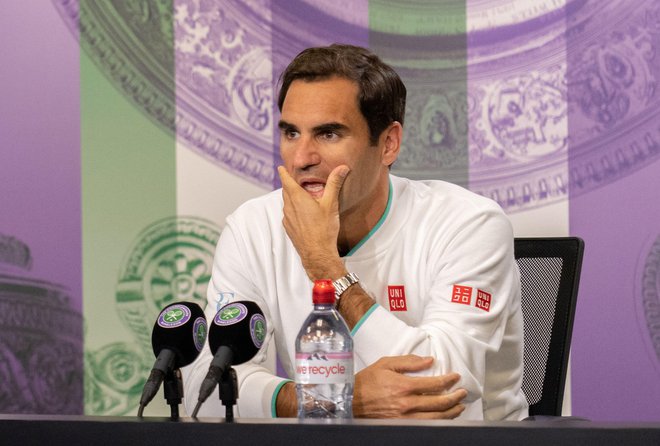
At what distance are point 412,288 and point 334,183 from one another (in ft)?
0.89

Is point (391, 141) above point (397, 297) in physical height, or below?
above

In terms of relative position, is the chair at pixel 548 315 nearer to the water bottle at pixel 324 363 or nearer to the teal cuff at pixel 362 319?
the teal cuff at pixel 362 319

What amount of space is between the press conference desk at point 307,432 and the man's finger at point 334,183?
0.90m

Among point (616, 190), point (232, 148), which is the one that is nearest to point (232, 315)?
point (232, 148)

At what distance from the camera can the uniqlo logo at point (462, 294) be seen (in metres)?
1.79

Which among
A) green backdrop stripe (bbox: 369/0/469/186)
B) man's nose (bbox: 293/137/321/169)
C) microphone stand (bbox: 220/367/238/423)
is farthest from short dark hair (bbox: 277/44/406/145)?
microphone stand (bbox: 220/367/238/423)

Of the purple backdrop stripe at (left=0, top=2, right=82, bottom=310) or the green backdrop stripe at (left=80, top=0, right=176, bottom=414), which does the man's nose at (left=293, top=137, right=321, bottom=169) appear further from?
the purple backdrop stripe at (left=0, top=2, right=82, bottom=310)

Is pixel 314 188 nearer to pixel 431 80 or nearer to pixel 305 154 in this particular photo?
pixel 305 154

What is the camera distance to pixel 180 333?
4.09ft

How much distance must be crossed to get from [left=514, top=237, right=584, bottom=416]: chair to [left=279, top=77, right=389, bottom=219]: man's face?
0.45 meters

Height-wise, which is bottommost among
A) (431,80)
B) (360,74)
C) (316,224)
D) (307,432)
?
(307,432)

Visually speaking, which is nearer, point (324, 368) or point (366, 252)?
point (324, 368)

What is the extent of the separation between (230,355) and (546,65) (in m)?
1.82

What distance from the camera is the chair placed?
6.81 feet
